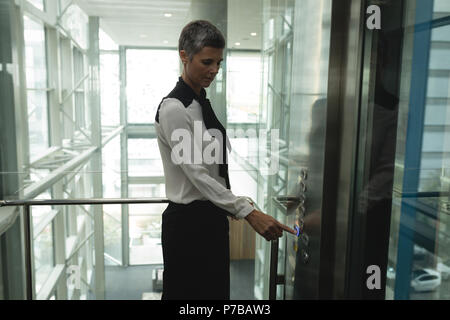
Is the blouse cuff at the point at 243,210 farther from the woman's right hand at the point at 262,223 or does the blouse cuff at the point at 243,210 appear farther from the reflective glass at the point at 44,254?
the reflective glass at the point at 44,254

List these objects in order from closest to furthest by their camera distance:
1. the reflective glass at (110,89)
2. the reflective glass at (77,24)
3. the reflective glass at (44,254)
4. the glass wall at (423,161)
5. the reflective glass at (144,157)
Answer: the glass wall at (423,161) → the reflective glass at (77,24) → the reflective glass at (110,89) → the reflective glass at (144,157) → the reflective glass at (44,254)

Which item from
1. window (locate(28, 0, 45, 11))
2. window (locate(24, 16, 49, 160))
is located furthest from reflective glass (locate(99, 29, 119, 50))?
window (locate(24, 16, 49, 160))

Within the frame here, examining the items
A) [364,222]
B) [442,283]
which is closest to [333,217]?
[364,222]

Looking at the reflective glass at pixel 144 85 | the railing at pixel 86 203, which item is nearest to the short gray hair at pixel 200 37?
the railing at pixel 86 203

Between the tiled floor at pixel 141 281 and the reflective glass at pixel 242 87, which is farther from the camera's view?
the tiled floor at pixel 141 281

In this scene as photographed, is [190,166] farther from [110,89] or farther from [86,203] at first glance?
[110,89]

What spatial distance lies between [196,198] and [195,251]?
8.1 inches

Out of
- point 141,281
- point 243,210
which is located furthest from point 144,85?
point 141,281

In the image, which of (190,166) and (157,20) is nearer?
(190,166)

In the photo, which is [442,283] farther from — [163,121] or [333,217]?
[163,121]

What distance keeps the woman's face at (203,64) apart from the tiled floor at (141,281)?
133 centimetres

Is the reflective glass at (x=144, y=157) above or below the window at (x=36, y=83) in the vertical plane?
below

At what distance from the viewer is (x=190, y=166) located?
4.58 ft

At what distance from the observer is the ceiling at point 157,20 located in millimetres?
2045
